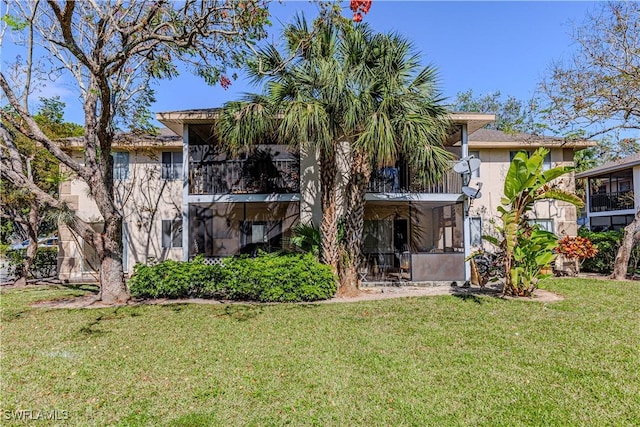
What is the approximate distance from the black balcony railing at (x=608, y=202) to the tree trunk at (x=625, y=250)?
1089cm

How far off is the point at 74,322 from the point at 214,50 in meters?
7.72

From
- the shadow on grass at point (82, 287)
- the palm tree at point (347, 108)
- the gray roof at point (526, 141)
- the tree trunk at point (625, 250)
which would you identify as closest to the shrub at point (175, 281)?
the shadow on grass at point (82, 287)

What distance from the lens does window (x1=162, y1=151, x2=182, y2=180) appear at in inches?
631

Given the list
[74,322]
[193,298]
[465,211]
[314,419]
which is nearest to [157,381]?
[314,419]

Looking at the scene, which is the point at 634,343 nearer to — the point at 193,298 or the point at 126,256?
the point at 193,298

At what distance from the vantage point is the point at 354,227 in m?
11.2

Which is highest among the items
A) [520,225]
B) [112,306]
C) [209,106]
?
[209,106]

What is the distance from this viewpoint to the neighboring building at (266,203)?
13.0 metres

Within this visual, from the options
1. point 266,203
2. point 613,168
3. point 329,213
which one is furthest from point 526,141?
point 266,203

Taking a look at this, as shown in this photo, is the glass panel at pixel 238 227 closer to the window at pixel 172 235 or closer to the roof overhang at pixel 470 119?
the window at pixel 172 235

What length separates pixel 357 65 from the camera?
10.4 meters

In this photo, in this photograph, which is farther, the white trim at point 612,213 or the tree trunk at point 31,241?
the white trim at point 612,213

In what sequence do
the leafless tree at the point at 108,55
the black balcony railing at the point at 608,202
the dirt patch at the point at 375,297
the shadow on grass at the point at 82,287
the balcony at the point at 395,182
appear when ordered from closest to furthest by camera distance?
the leafless tree at the point at 108,55 → the dirt patch at the point at 375,297 → the shadow on grass at the point at 82,287 → the balcony at the point at 395,182 → the black balcony railing at the point at 608,202

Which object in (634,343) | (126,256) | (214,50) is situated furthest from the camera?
(126,256)
